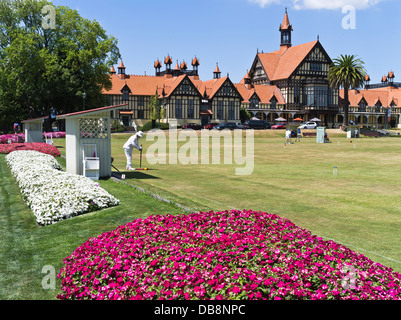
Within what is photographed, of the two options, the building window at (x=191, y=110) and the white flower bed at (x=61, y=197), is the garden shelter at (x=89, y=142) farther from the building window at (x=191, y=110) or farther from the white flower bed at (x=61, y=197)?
the building window at (x=191, y=110)

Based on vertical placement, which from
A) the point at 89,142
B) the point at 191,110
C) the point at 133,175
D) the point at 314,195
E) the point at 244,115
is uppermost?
the point at 191,110

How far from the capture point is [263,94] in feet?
285

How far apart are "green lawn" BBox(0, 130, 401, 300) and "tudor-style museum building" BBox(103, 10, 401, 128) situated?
190ft

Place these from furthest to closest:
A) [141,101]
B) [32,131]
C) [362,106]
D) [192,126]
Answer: [362,106]
[141,101]
[192,126]
[32,131]

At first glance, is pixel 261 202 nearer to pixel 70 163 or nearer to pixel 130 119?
pixel 70 163

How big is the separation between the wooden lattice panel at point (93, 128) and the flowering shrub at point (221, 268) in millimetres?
Answer: 10028

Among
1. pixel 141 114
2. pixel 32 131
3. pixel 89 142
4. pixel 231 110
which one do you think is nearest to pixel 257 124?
pixel 231 110

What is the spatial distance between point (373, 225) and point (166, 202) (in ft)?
16.9

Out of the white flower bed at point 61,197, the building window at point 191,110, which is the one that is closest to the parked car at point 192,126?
the building window at point 191,110

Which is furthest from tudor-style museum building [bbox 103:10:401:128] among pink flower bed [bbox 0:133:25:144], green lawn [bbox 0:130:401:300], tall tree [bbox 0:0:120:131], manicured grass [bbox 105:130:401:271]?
green lawn [bbox 0:130:401:300]

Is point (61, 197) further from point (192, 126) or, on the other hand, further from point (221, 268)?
point (192, 126)

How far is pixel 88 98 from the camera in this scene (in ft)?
171

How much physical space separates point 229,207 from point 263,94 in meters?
78.9

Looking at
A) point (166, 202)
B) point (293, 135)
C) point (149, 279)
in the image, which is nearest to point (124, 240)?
point (149, 279)
